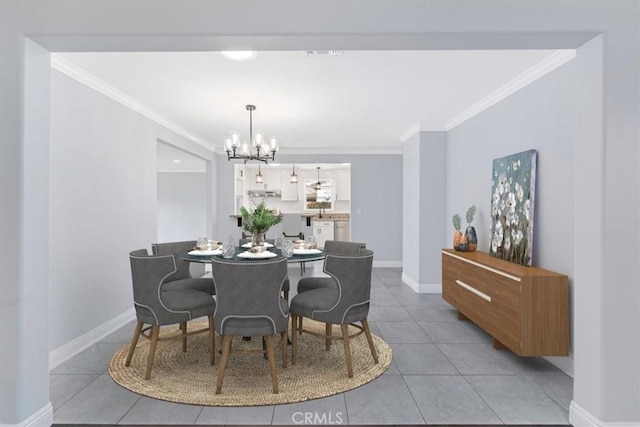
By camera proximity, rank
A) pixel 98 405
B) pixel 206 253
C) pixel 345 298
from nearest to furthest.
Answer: pixel 98 405
pixel 345 298
pixel 206 253

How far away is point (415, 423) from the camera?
76.6 inches

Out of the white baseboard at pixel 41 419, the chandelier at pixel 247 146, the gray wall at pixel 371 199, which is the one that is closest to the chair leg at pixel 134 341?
the white baseboard at pixel 41 419

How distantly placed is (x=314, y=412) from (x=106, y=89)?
3.42 m

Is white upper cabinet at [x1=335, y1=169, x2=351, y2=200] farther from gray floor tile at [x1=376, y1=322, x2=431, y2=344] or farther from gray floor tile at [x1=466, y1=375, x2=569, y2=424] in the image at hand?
gray floor tile at [x1=466, y1=375, x2=569, y2=424]

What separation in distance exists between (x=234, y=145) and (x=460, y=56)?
2.35 metres

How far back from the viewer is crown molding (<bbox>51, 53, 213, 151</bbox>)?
271 centimetres

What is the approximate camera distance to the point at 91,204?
3.09 m

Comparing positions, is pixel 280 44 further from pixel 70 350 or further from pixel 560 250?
pixel 70 350

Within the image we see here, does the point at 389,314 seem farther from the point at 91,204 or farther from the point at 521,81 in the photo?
the point at 91,204

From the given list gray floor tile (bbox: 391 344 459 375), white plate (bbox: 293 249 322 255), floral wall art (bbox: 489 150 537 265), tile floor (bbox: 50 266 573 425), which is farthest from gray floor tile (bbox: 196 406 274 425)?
floral wall art (bbox: 489 150 537 265)

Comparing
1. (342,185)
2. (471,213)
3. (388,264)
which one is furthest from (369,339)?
(342,185)

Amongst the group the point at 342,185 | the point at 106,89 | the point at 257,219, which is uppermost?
the point at 106,89

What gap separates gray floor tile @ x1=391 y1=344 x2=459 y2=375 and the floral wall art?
1.10 metres

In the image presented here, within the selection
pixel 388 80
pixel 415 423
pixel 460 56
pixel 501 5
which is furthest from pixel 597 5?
pixel 415 423
